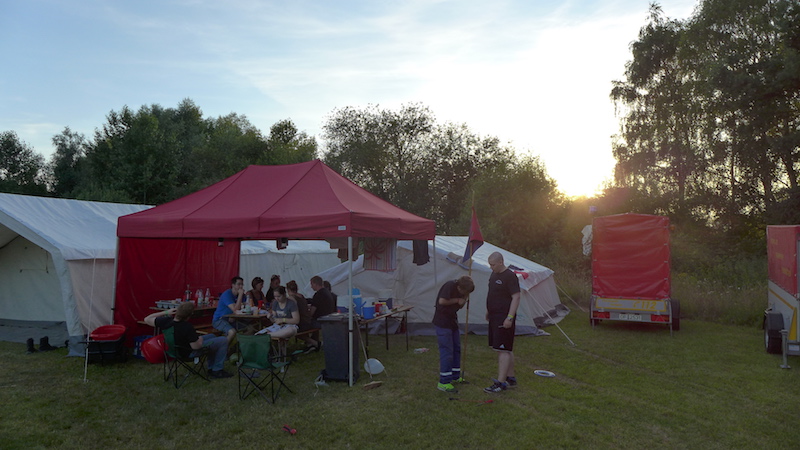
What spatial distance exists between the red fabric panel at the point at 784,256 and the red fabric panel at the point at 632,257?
1749 millimetres

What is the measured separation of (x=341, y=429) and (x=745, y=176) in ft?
74.7

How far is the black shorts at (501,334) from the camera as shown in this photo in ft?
20.9

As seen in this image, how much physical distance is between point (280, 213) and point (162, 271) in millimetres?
4064

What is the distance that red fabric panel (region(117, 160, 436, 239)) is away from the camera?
7184 mm

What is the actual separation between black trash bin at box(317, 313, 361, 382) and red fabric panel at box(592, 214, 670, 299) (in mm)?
6436

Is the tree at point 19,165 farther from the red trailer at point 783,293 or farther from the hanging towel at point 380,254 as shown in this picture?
the red trailer at point 783,293

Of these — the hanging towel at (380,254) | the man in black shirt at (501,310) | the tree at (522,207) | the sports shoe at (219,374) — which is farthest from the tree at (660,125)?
the sports shoe at (219,374)

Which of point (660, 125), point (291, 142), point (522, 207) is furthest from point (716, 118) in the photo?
point (291, 142)

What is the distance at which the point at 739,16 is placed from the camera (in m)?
21.2

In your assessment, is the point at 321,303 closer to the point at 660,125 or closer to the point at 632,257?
the point at 632,257

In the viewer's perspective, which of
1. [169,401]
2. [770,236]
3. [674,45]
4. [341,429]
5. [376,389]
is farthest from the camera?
[674,45]

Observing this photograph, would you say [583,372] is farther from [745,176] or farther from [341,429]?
[745,176]

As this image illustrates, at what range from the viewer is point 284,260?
50.3 feet

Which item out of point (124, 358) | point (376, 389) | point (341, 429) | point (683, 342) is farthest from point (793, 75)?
point (124, 358)
